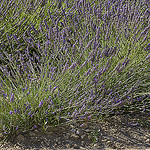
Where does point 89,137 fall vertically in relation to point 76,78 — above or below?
below

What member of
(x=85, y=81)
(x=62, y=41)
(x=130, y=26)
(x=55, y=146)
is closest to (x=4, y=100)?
(x=55, y=146)

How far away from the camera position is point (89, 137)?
2.41m

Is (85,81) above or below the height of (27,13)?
below

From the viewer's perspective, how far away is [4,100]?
2299 millimetres

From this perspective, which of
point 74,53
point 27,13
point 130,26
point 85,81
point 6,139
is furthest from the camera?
point 27,13

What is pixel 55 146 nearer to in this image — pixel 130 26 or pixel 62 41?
pixel 62 41

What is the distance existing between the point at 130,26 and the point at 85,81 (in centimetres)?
96

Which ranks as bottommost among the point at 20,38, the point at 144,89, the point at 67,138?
the point at 67,138

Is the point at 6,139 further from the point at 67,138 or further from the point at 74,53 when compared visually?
the point at 74,53

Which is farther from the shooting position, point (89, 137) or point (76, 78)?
point (76, 78)

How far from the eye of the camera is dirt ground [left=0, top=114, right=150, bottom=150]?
90.1 inches

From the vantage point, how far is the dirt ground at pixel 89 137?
2289 mm

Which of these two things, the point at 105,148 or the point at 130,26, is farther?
the point at 130,26

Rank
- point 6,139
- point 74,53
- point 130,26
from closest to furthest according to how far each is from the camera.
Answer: point 6,139 → point 74,53 → point 130,26
